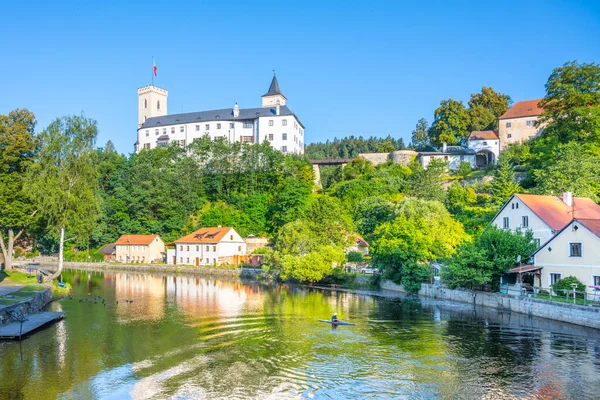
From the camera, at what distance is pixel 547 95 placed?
62906mm

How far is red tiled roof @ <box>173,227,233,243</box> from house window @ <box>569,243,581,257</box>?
4623 centimetres

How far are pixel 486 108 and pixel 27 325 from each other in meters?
89.1

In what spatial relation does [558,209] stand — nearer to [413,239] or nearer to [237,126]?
[413,239]

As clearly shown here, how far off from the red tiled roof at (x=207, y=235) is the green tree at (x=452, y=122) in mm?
42932

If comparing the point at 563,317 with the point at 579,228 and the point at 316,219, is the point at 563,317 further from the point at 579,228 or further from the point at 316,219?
the point at 316,219

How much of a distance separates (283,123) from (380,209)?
39.1 metres

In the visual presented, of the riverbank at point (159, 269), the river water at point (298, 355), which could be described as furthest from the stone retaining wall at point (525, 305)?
the riverbank at point (159, 269)

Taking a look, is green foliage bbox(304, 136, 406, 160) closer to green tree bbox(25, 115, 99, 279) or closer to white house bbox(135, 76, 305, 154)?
white house bbox(135, 76, 305, 154)

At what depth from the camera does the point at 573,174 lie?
4972 cm

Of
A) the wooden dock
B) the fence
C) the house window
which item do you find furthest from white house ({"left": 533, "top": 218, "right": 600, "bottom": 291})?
the wooden dock

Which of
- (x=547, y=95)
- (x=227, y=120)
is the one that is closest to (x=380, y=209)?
(x=547, y=95)

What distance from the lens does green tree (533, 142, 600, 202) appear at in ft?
156

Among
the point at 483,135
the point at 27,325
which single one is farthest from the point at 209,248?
the point at 483,135

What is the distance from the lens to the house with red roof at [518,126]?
82.2 metres
